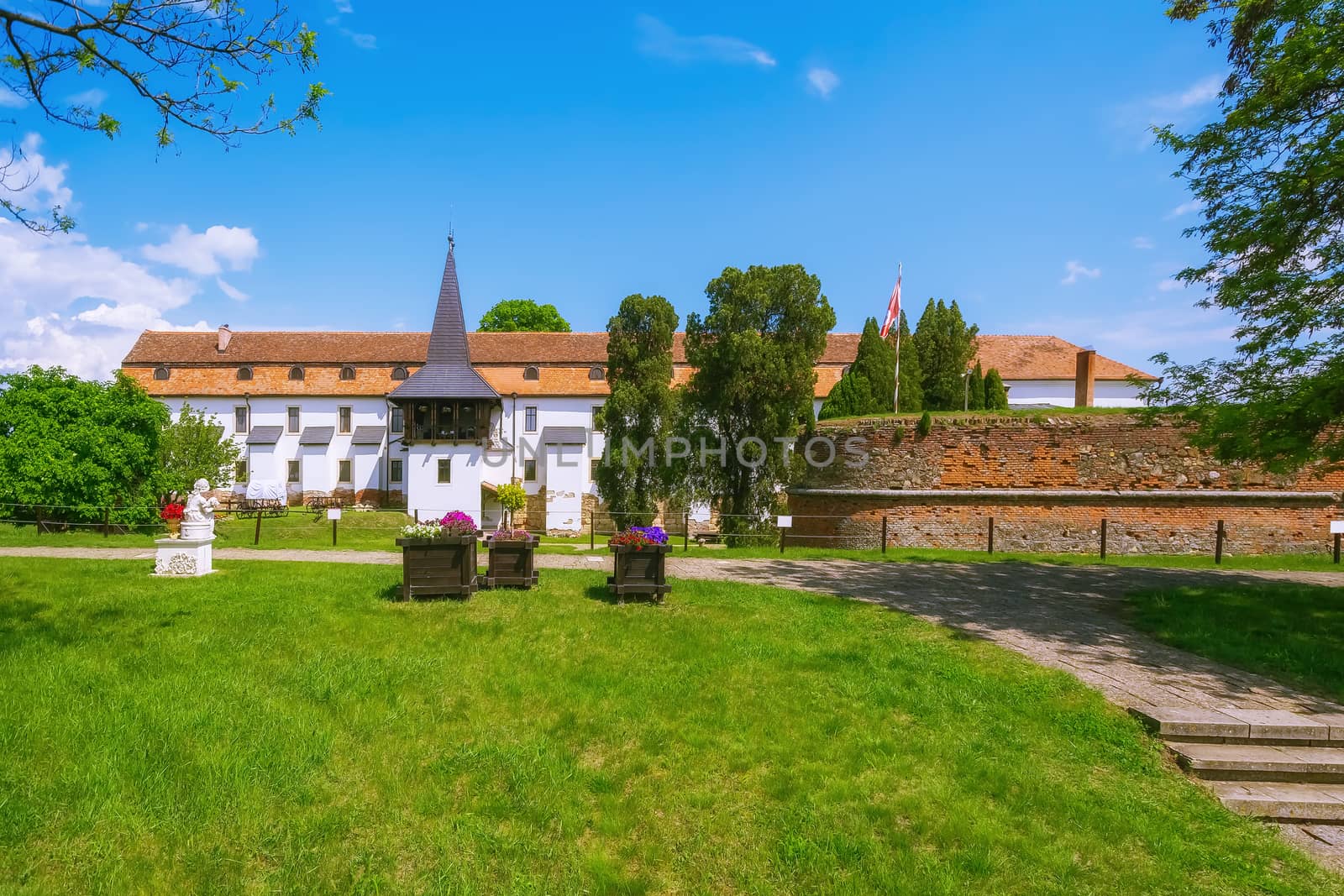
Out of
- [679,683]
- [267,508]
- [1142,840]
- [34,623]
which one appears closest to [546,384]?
[267,508]

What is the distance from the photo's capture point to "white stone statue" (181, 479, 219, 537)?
9.73 m

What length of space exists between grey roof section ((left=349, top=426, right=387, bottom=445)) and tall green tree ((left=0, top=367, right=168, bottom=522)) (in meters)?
12.7

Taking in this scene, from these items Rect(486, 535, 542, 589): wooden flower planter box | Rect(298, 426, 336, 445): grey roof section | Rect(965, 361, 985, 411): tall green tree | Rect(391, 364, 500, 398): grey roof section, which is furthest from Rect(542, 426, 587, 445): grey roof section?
Rect(486, 535, 542, 589): wooden flower planter box

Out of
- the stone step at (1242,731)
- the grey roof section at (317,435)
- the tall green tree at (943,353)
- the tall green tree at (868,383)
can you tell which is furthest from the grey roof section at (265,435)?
the stone step at (1242,731)

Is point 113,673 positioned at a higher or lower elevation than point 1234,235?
lower

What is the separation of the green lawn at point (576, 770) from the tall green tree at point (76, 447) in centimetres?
1520

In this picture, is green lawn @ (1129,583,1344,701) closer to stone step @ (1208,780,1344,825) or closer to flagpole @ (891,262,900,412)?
stone step @ (1208,780,1344,825)

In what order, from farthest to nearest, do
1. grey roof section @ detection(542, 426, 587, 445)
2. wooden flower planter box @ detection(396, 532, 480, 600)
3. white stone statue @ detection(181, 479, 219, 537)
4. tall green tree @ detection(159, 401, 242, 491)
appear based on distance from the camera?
grey roof section @ detection(542, 426, 587, 445)
tall green tree @ detection(159, 401, 242, 491)
white stone statue @ detection(181, 479, 219, 537)
wooden flower planter box @ detection(396, 532, 480, 600)

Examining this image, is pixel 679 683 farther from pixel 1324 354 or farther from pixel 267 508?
pixel 267 508

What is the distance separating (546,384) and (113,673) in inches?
1101

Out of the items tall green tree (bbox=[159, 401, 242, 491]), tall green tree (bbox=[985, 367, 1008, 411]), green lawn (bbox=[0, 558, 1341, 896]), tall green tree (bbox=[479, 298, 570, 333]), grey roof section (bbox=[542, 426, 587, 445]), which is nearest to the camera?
green lawn (bbox=[0, 558, 1341, 896])

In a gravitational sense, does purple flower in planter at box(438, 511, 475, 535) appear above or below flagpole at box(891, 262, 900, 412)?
below

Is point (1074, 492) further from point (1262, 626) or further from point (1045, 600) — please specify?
point (1262, 626)

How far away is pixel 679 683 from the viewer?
5375mm
